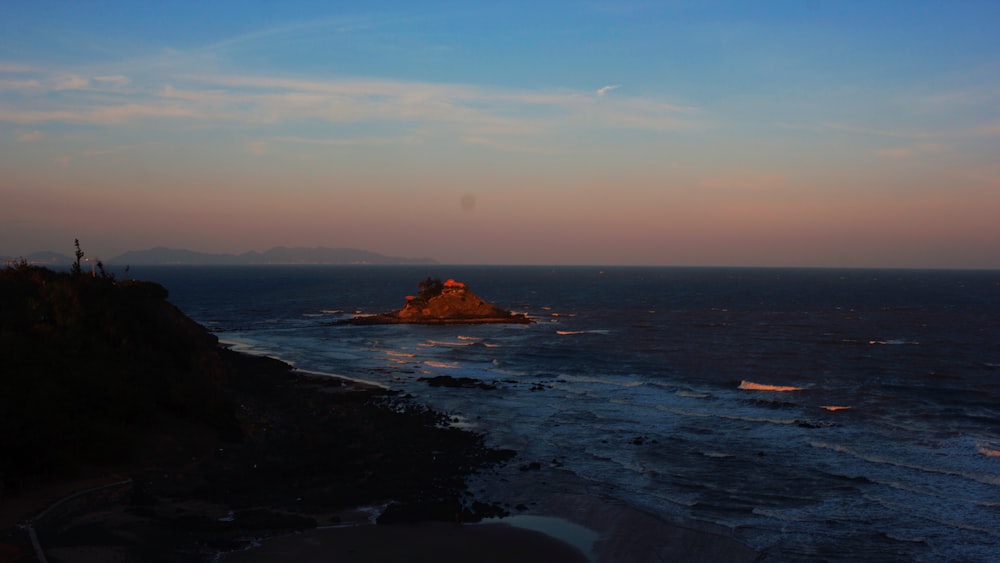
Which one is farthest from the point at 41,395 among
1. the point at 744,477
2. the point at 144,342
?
the point at 744,477

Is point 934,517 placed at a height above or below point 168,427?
below

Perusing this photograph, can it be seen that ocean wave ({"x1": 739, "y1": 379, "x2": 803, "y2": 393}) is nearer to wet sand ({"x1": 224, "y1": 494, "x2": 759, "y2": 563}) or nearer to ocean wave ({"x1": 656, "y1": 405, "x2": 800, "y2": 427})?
ocean wave ({"x1": 656, "y1": 405, "x2": 800, "y2": 427})

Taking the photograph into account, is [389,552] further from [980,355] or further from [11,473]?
[980,355]

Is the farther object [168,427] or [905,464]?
[905,464]

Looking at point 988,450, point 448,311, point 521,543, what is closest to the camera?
point 521,543

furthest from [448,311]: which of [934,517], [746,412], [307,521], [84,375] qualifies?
[934,517]

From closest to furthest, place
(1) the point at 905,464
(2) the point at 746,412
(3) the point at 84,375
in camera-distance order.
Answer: (3) the point at 84,375
(1) the point at 905,464
(2) the point at 746,412

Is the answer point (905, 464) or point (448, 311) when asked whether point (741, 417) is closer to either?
point (905, 464)
